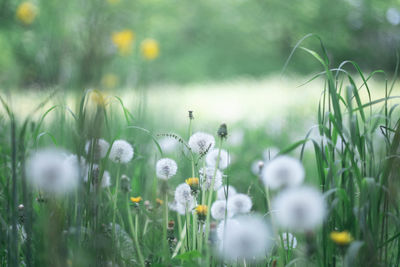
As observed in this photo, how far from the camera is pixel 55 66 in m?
1.19

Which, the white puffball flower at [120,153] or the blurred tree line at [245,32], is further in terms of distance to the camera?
the blurred tree line at [245,32]

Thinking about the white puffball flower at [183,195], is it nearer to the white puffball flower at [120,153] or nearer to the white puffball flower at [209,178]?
the white puffball flower at [209,178]

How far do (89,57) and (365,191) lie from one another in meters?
0.52

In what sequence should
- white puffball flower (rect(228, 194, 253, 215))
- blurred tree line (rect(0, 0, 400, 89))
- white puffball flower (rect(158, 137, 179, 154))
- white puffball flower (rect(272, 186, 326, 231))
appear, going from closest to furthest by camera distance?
white puffball flower (rect(272, 186, 326, 231)) → white puffball flower (rect(228, 194, 253, 215)) → white puffball flower (rect(158, 137, 179, 154)) → blurred tree line (rect(0, 0, 400, 89))

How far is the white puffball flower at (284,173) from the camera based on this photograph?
633 mm

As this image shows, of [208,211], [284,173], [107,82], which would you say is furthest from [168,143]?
[284,173]

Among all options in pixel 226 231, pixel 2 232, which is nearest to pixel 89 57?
pixel 226 231

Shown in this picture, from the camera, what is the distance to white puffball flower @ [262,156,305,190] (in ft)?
2.08

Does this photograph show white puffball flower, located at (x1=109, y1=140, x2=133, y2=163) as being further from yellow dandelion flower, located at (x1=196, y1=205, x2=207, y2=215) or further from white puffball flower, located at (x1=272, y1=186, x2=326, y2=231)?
white puffball flower, located at (x1=272, y1=186, x2=326, y2=231)

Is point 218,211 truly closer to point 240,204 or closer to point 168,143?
point 240,204

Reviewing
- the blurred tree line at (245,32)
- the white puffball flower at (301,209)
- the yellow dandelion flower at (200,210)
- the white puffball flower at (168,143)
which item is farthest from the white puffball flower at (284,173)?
the blurred tree line at (245,32)

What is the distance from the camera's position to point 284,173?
2.11 ft

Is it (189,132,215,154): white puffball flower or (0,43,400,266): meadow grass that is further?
(189,132,215,154): white puffball flower

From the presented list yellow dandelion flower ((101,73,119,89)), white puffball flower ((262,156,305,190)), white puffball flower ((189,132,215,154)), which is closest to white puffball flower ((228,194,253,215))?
white puffball flower ((189,132,215,154))
